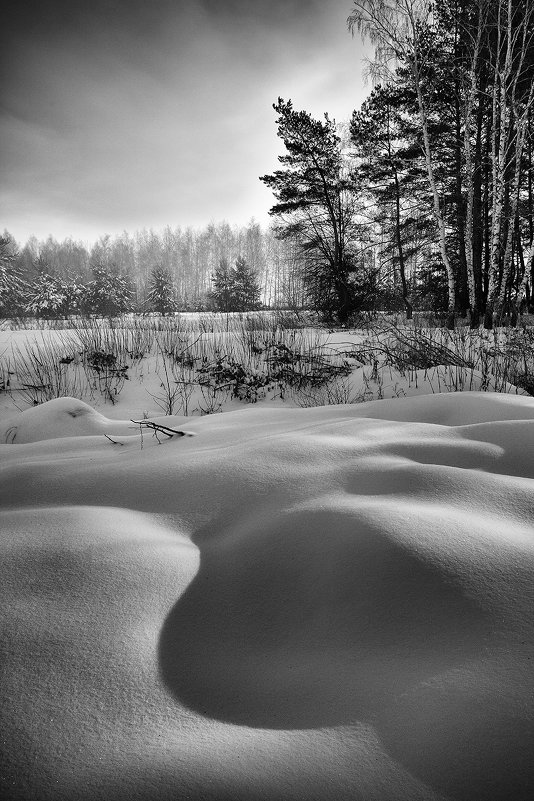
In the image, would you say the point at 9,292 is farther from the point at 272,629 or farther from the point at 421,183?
the point at 272,629

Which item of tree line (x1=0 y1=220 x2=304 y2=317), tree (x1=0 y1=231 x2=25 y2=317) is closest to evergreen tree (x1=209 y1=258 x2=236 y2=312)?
tree line (x1=0 y1=220 x2=304 y2=317)

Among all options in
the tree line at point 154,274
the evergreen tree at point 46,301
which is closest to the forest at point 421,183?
the tree line at point 154,274

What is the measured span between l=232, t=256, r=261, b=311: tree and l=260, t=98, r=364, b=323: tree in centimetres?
1311

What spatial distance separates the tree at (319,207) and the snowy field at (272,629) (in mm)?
14747

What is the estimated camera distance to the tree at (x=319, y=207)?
1507 centimetres

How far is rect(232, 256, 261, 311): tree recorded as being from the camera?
102 feet

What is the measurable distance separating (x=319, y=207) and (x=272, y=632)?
58.8ft

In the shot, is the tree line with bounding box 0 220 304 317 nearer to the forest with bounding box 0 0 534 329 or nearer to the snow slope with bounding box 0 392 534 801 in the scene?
the forest with bounding box 0 0 534 329

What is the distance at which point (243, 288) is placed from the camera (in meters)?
31.2

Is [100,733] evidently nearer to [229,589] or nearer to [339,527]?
[229,589]

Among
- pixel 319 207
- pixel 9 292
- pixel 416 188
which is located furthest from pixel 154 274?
pixel 416 188

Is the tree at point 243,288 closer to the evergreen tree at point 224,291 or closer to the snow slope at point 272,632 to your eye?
the evergreen tree at point 224,291

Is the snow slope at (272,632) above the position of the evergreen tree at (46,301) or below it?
below

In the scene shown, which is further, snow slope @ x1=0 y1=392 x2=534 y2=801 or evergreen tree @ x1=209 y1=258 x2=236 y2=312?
evergreen tree @ x1=209 y1=258 x2=236 y2=312
